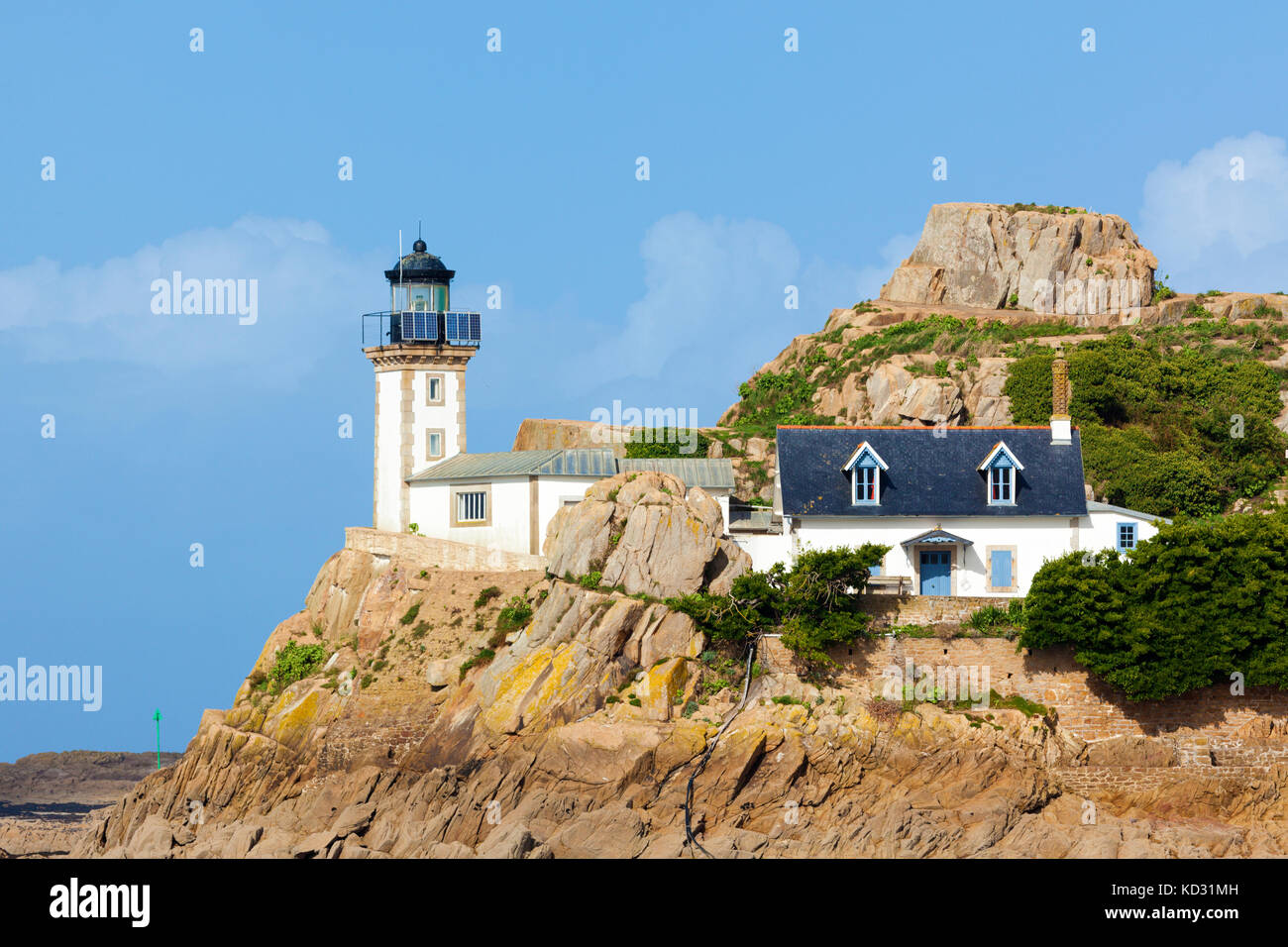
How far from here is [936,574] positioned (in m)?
53.7

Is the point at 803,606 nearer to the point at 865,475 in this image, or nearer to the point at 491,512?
the point at 865,475

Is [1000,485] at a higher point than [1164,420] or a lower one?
lower

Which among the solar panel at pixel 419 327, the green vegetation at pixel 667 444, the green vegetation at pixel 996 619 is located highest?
the solar panel at pixel 419 327

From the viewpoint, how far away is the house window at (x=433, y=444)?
60656 mm

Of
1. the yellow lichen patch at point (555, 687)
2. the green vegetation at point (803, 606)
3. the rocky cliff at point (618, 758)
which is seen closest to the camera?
the rocky cliff at point (618, 758)

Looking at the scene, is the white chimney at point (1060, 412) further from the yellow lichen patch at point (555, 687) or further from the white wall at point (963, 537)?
the yellow lichen patch at point (555, 687)

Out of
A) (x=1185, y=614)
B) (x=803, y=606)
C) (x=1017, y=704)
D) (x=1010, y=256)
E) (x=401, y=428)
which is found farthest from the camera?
(x=1010, y=256)

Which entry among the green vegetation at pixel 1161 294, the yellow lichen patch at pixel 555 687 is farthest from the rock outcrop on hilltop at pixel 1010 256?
the yellow lichen patch at pixel 555 687

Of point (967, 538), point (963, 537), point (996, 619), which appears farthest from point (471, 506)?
point (996, 619)

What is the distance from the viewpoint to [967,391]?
70.2 m

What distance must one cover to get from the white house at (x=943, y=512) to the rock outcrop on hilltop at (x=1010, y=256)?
31035 millimetres

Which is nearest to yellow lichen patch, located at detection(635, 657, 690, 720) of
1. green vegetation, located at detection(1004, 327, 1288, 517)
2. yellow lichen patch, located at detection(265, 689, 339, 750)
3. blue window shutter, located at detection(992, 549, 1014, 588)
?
yellow lichen patch, located at detection(265, 689, 339, 750)

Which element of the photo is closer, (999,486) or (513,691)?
(513,691)

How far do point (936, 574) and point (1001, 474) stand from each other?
3.34m
